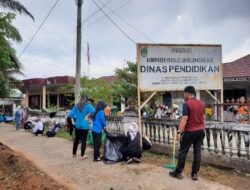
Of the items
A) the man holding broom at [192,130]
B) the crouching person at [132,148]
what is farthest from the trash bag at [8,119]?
the man holding broom at [192,130]

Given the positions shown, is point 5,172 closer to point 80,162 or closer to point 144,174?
point 80,162

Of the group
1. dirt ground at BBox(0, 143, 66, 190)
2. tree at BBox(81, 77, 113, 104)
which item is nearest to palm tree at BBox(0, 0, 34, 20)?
tree at BBox(81, 77, 113, 104)

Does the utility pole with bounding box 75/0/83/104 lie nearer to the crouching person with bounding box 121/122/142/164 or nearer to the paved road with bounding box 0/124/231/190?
the paved road with bounding box 0/124/231/190

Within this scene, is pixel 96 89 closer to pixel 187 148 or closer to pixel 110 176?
pixel 110 176

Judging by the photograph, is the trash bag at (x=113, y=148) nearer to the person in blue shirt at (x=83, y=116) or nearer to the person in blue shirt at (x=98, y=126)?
the person in blue shirt at (x=98, y=126)

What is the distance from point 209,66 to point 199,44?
0.62 metres

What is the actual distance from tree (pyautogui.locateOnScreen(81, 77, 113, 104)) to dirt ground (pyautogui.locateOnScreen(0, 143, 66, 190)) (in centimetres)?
681

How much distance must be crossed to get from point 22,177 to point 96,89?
878 centimetres

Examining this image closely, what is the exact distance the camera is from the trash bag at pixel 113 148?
671 centimetres

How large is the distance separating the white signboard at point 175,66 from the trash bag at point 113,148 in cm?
135

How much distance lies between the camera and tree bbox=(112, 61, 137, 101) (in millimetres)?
15508

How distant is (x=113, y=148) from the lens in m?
6.78

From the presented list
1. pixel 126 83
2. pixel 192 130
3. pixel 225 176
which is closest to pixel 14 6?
pixel 126 83

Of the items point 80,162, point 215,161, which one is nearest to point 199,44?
point 215,161
